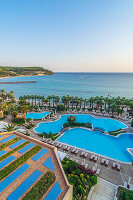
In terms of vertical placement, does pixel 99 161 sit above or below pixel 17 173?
below

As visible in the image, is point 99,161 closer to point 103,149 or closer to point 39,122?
point 103,149

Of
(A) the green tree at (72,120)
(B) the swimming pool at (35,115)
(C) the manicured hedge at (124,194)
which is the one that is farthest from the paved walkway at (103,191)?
(B) the swimming pool at (35,115)

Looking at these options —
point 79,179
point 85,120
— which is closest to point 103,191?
point 79,179

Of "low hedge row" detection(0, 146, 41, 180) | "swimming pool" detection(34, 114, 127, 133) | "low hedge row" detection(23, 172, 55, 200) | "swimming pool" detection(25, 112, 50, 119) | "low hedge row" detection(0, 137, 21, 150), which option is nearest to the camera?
"low hedge row" detection(23, 172, 55, 200)

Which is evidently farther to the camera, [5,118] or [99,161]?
[5,118]

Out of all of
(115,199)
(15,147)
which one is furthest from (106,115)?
(15,147)

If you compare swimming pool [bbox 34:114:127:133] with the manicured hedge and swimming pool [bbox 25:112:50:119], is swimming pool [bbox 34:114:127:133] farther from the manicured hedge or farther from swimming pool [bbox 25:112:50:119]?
the manicured hedge

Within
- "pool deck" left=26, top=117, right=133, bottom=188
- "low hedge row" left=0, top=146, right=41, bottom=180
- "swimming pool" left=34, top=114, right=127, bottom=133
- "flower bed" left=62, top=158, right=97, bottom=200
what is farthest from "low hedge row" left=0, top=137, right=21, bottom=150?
"pool deck" left=26, top=117, right=133, bottom=188
